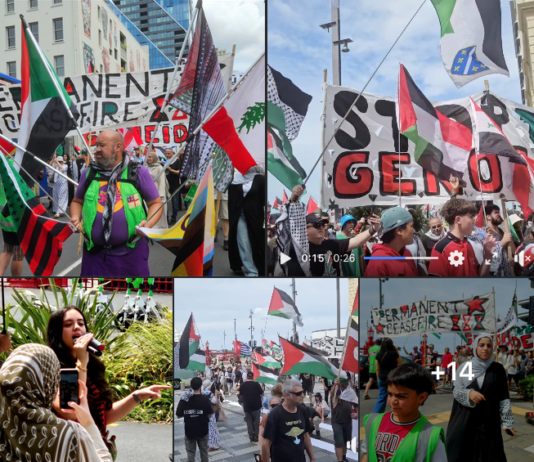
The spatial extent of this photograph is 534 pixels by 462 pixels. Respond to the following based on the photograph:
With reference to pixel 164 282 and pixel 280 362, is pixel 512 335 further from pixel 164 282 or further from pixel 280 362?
pixel 164 282

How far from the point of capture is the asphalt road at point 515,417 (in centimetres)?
516

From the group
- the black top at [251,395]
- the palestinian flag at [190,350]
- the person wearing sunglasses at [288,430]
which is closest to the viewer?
the person wearing sunglasses at [288,430]

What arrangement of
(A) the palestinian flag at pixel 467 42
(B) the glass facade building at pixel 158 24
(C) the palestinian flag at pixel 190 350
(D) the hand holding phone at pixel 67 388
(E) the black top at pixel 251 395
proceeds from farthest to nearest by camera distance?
(B) the glass facade building at pixel 158 24, (A) the palestinian flag at pixel 467 42, (C) the palestinian flag at pixel 190 350, (E) the black top at pixel 251 395, (D) the hand holding phone at pixel 67 388

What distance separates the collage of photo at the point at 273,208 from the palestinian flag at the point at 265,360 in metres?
0.02

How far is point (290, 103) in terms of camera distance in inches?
222

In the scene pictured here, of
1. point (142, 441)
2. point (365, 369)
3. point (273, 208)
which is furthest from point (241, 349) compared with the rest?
point (273, 208)

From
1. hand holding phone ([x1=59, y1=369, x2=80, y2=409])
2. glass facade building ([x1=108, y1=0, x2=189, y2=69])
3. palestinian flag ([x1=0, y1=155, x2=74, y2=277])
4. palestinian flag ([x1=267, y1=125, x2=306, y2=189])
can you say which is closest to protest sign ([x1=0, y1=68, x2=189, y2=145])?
glass facade building ([x1=108, y1=0, x2=189, y2=69])

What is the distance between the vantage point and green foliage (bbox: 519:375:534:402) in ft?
17.3

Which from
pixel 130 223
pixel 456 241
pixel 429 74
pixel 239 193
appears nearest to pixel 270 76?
pixel 239 193

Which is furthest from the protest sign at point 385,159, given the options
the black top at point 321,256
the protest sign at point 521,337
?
the protest sign at point 521,337

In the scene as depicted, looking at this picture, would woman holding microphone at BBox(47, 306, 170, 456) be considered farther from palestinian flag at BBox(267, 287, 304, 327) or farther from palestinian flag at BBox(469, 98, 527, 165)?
palestinian flag at BBox(469, 98, 527, 165)

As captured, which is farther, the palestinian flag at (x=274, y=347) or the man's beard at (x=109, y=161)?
the man's beard at (x=109, y=161)

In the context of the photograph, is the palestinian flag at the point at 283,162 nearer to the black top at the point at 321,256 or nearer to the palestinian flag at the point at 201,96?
the palestinian flag at the point at 201,96

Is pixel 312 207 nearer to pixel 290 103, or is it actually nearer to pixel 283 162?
pixel 283 162
